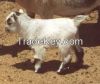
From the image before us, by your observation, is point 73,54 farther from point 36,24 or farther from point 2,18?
point 2,18

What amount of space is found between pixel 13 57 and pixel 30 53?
0.33 meters

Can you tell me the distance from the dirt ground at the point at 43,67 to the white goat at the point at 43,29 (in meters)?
0.19

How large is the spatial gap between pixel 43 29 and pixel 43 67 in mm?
658

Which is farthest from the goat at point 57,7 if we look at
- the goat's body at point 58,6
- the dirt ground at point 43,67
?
the dirt ground at point 43,67

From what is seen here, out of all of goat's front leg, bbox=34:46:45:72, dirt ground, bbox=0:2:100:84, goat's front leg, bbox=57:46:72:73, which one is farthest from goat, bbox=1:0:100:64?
goat's front leg, bbox=57:46:72:73

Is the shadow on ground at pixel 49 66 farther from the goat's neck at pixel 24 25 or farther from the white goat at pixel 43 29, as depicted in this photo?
the goat's neck at pixel 24 25

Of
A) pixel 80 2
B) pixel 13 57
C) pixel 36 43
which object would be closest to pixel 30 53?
pixel 13 57

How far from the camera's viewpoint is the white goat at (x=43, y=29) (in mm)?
7148

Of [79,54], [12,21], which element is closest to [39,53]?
[12,21]

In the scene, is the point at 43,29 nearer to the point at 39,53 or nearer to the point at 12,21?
the point at 39,53

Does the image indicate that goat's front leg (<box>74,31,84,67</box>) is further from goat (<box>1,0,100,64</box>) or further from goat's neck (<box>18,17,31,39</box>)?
goat (<box>1,0,100,64</box>)

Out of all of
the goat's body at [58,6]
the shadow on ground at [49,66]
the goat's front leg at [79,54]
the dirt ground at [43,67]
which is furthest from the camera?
the goat's body at [58,6]

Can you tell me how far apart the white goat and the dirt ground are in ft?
0.63

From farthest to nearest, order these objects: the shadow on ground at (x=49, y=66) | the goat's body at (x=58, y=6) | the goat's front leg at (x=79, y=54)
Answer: the goat's body at (x=58, y=6)
the goat's front leg at (x=79, y=54)
the shadow on ground at (x=49, y=66)
